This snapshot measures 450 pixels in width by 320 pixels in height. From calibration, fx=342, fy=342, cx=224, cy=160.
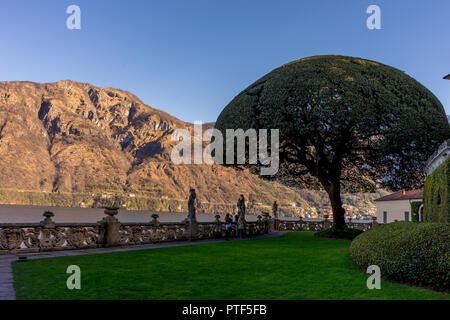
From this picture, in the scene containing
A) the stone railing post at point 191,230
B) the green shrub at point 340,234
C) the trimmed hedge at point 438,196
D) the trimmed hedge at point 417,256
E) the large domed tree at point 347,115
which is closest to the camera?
the trimmed hedge at point 417,256

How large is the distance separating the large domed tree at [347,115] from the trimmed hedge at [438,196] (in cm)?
719

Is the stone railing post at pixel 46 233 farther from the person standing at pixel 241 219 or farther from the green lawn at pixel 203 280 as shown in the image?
the person standing at pixel 241 219

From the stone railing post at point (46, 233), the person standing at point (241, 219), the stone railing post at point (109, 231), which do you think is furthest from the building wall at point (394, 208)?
the stone railing post at point (46, 233)

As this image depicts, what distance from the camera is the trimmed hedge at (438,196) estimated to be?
11.4 metres

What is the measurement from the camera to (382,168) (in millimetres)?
25641

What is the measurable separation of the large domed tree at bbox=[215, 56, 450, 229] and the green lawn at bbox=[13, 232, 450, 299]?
40.6 ft

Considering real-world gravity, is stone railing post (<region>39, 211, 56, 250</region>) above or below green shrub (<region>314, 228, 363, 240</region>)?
above

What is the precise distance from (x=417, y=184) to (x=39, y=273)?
80.6 feet

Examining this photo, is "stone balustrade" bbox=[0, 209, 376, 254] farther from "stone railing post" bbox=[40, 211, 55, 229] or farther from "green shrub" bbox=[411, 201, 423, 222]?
"green shrub" bbox=[411, 201, 423, 222]

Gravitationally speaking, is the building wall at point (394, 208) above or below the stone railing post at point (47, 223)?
below

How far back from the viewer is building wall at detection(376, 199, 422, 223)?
49.9 metres

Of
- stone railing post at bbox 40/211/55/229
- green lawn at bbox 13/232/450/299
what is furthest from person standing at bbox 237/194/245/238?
stone railing post at bbox 40/211/55/229

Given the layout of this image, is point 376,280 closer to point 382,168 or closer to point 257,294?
point 257,294
